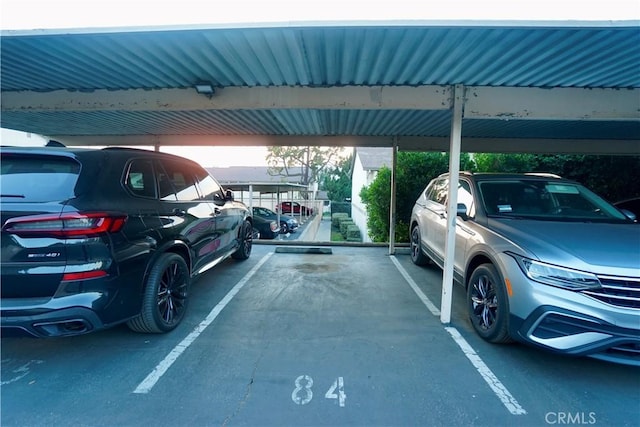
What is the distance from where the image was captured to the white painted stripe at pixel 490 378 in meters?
2.32

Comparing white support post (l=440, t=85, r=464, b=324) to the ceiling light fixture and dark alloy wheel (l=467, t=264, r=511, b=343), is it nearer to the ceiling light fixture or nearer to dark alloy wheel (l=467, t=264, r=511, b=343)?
dark alloy wheel (l=467, t=264, r=511, b=343)

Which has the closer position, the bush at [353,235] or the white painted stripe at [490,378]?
the white painted stripe at [490,378]

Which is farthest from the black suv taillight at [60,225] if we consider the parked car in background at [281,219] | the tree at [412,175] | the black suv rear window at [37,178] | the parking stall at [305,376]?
the parked car in background at [281,219]

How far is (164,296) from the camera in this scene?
10.7ft

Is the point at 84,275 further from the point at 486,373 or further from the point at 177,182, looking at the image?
the point at 486,373

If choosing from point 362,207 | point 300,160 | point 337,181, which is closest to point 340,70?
point 362,207

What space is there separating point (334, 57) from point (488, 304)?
2932 mm

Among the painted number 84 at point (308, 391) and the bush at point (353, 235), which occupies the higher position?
the painted number 84 at point (308, 391)

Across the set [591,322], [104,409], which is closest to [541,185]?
[591,322]

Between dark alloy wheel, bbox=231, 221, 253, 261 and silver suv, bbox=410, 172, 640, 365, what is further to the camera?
dark alloy wheel, bbox=231, 221, 253, 261

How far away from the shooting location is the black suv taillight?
7.28 ft

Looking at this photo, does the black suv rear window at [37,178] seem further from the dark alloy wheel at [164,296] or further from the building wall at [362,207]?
the building wall at [362,207]

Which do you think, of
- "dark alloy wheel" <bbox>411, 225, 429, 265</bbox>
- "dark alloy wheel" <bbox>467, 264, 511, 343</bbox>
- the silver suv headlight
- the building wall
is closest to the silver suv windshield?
"dark alloy wheel" <bbox>467, 264, 511, 343</bbox>

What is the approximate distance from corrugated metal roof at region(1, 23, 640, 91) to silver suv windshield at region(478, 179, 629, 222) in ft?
4.02
